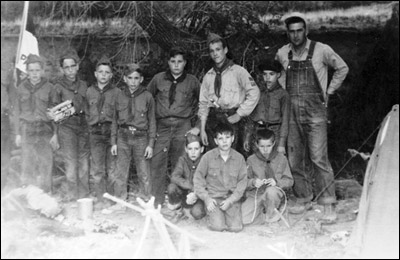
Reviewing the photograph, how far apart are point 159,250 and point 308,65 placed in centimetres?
249

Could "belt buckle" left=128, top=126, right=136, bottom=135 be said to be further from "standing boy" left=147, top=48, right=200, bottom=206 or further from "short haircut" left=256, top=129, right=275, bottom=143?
"short haircut" left=256, top=129, right=275, bottom=143

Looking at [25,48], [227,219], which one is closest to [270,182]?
[227,219]

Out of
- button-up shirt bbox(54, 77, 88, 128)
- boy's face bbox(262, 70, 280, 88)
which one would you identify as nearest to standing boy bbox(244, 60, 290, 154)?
boy's face bbox(262, 70, 280, 88)

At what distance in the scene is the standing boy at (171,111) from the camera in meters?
6.02

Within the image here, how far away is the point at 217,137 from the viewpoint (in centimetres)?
555

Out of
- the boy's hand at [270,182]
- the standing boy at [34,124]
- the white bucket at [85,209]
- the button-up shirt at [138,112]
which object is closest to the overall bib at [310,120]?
the boy's hand at [270,182]

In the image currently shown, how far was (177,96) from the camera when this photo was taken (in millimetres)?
6023

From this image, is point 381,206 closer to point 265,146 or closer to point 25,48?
point 265,146

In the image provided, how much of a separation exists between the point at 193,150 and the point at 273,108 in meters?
0.96

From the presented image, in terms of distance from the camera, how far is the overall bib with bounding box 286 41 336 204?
18.9ft

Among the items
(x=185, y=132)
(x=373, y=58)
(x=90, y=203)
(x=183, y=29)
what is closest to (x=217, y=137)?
(x=185, y=132)

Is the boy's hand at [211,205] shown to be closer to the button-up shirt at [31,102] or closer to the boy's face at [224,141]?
the boy's face at [224,141]

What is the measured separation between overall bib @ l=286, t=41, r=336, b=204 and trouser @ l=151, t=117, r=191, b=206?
1.16 meters

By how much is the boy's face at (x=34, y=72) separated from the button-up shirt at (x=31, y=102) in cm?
5
